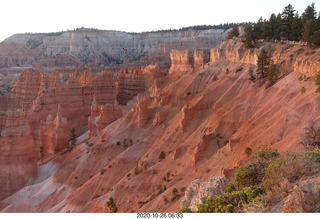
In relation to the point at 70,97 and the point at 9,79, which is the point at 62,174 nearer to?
the point at 70,97

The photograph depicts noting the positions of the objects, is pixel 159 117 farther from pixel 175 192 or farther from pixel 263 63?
pixel 175 192

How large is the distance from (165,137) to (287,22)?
23311 mm

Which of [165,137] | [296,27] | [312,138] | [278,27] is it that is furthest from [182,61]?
[312,138]

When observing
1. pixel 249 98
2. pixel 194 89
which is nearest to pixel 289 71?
pixel 249 98

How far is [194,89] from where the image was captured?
4538 centimetres

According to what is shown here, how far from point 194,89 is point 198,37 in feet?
254

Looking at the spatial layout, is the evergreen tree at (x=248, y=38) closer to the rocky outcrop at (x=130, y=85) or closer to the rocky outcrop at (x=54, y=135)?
the rocky outcrop at (x=54, y=135)

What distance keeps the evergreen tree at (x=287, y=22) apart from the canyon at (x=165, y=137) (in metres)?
5.85

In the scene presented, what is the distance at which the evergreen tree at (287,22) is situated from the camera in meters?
42.9

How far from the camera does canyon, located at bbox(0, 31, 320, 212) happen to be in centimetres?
2216

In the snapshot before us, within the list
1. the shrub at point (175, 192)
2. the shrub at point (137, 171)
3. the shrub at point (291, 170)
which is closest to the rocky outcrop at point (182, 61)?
the shrub at point (137, 171)

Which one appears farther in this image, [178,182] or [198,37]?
[198,37]

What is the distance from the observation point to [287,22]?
4316 cm

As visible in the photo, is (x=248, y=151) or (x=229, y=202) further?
(x=248, y=151)
